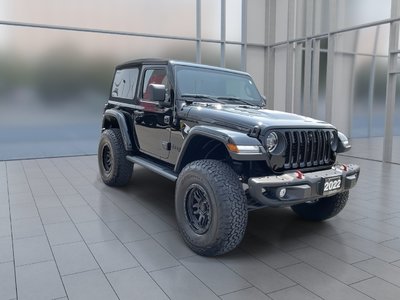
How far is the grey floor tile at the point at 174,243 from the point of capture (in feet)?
10.4

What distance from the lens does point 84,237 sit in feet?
11.4

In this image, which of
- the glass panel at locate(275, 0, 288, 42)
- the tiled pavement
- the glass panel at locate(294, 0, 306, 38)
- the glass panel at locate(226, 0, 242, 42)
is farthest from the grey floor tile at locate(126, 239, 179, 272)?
the glass panel at locate(275, 0, 288, 42)

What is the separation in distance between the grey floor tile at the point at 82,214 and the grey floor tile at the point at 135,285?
137cm

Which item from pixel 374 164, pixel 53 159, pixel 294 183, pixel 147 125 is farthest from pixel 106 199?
pixel 374 164

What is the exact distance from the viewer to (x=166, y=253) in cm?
315

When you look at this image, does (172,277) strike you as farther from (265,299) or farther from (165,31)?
(165,31)

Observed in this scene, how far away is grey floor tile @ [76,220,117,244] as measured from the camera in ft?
11.3

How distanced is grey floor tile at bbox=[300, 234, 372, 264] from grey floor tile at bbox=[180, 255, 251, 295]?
970 millimetres

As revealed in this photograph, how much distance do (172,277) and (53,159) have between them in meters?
6.05

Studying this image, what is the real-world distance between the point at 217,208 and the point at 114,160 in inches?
102

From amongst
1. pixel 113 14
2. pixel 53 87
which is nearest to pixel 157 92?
pixel 53 87

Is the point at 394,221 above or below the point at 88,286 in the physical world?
below

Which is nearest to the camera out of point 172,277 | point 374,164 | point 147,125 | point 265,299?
point 265,299

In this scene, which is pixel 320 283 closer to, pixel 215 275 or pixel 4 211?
pixel 215 275
